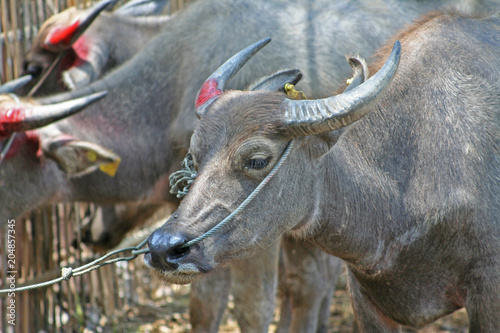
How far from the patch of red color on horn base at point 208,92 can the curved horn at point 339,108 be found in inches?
18.5

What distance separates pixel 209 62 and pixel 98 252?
2.31 metres

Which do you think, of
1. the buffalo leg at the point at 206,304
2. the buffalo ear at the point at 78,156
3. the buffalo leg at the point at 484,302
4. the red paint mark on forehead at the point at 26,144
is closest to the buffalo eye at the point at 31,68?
the red paint mark on forehead at the point at 26,144

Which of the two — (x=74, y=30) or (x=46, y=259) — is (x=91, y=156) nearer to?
(x=74, y=30)

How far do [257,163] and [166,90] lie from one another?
2472mm

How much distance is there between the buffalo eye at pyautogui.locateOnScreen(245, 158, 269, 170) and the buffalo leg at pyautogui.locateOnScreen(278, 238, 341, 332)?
2430mm

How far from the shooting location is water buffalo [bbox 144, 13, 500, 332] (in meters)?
2.80

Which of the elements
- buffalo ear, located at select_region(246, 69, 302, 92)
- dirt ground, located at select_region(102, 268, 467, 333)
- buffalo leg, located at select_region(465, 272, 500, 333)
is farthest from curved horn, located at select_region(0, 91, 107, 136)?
buffalo leg, located at select_region(465, 272, 500, 333)

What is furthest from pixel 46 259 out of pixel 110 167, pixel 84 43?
pixel 84 43

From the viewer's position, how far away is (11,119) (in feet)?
15.0

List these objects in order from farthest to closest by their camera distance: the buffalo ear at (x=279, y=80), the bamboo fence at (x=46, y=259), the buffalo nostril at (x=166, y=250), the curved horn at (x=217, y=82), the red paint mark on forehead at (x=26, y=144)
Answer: the bamboo fence at (x=46, y=259) < the red paint mark on forehead at (x=26, y=144) < the buffalo ear at (x=279, y=80) < the curved horn at (x=217, y=82) < the buffalo nostril at (x=166, y=250)

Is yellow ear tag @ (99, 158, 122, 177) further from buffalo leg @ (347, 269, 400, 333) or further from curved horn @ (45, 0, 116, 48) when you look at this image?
buffalo leg @ (347, 269, 400, 333)

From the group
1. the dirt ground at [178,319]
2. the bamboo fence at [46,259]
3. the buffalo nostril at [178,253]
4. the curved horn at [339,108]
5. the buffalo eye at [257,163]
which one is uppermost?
the curved horn at [339,108]

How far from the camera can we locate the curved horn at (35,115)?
456 cm

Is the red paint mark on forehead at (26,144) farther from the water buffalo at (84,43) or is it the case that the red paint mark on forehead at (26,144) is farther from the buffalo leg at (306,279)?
the buffalo leg at (306,279)
